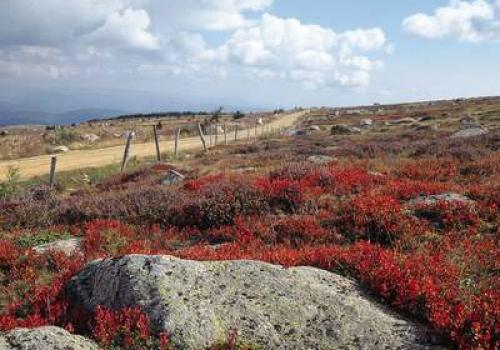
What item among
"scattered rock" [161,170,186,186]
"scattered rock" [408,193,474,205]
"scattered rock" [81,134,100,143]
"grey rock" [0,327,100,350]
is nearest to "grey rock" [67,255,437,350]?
"grey rock" [0,327,100,350]

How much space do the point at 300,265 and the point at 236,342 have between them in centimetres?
256

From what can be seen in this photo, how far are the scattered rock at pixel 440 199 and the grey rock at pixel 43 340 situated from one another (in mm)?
8589

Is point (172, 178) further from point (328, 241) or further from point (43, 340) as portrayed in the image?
point (43, 340)

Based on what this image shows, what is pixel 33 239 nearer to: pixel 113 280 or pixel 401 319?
pixel 113 280

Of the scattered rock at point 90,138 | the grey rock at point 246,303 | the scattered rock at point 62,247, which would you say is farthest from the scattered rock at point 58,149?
the grey rock at point 246,303

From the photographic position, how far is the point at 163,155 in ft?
127

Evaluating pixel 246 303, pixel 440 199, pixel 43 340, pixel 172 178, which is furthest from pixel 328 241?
pixel 172 178

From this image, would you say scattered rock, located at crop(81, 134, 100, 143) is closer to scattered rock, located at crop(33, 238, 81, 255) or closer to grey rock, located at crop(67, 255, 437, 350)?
scattered rock, located at crop(33, 238, 81, 255)

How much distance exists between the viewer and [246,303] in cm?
628

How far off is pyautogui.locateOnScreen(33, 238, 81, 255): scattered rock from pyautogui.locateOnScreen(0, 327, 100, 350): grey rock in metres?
4.60

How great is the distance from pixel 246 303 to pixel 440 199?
742 cm

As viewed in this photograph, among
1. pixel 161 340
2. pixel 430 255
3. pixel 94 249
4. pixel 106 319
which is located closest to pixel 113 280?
pixel 106 319

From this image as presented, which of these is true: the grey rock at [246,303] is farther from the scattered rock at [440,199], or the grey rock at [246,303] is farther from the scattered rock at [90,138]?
the scattered rock at [90,138]

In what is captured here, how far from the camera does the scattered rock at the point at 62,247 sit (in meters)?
10.2
